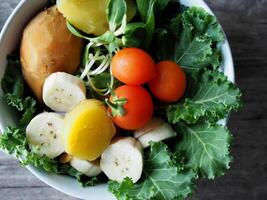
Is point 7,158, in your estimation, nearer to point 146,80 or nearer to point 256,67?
point 146,80

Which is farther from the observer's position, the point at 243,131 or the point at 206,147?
the point at 243,131

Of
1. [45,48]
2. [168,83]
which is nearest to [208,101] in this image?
[168,83]

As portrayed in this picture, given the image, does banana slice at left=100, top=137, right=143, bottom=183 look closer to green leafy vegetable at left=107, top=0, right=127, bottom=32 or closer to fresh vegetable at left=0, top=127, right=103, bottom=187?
fresh vegetable at left=0, top=127, right=103, bottom=187

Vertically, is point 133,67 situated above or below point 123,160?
above

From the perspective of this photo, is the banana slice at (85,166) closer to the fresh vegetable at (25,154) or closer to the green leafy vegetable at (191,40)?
the fresh vegetable at (25,154)

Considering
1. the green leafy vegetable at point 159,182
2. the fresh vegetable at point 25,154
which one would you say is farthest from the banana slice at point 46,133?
the green leafy vegetable at point 159,182

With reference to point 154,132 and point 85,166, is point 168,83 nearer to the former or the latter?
point 154,132
